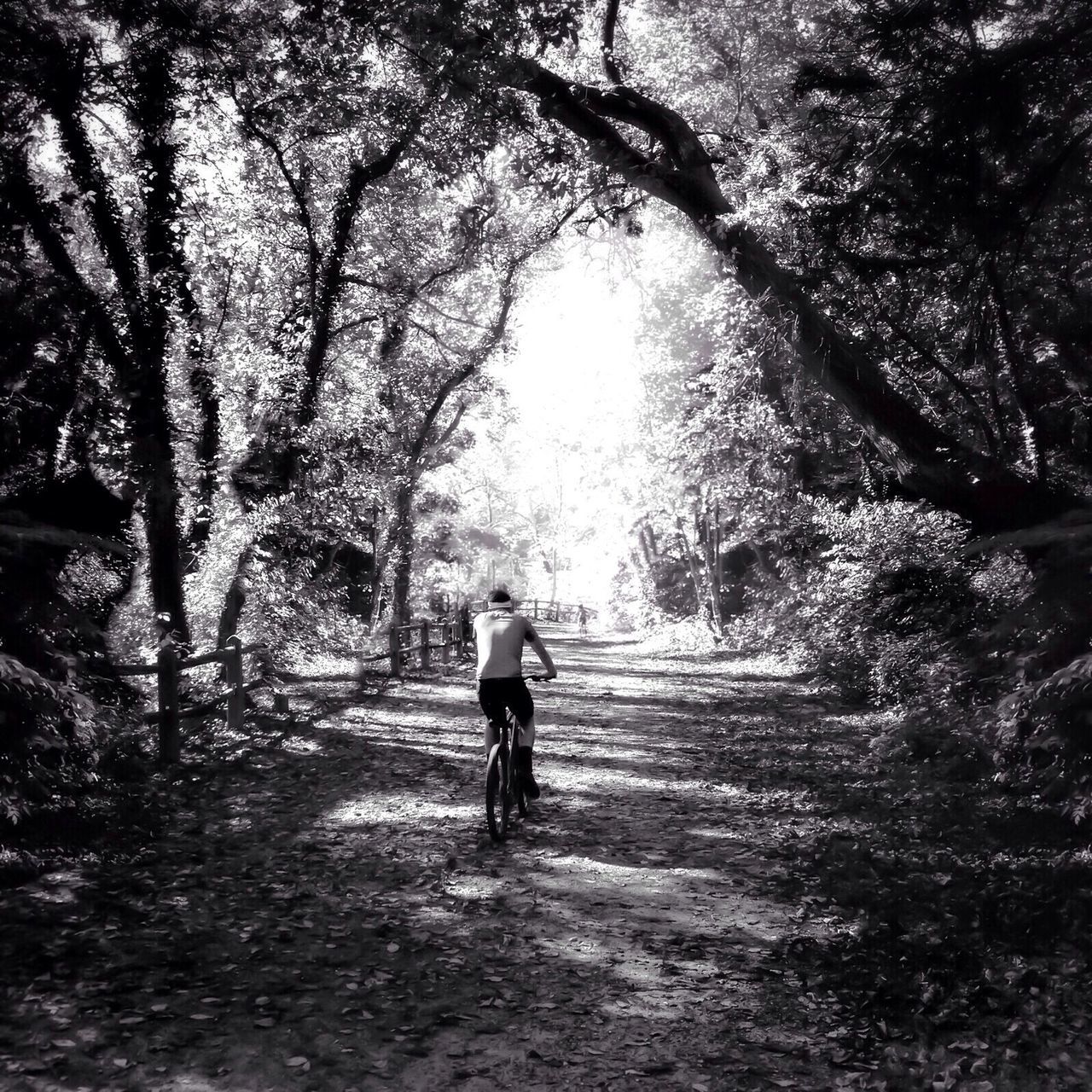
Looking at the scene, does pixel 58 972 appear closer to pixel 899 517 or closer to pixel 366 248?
pixel 899 517

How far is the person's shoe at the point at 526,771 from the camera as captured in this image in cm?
841

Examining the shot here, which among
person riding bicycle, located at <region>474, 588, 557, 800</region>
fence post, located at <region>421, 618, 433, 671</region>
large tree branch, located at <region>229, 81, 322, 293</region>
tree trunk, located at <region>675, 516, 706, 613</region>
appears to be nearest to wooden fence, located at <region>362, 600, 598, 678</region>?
fence post, located at <region>421, 618, 433, 671</region>

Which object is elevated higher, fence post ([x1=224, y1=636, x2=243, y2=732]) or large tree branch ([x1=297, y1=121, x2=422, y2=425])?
large tree branch ([x1=297, y1=121, x2=422, y2=425])

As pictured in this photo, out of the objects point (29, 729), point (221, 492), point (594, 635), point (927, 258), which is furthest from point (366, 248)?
point (594, 635)

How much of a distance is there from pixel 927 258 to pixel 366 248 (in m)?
13.9

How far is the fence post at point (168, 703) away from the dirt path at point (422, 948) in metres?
0.82

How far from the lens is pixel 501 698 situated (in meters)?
8.07

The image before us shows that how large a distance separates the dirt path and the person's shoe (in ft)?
1.02

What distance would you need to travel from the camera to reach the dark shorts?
8047mm

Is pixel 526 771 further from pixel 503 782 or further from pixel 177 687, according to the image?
pixel 177 687

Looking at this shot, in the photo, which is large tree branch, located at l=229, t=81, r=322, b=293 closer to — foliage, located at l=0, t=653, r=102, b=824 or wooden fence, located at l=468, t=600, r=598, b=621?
foliage, located at l=0, t=653, r=102, b=824

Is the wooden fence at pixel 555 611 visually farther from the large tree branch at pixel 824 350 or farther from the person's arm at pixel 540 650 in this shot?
the person's arm at pixel 540 650

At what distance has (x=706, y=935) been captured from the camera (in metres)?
5.79

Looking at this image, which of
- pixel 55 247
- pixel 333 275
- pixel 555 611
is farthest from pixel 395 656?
pixel 555 611
